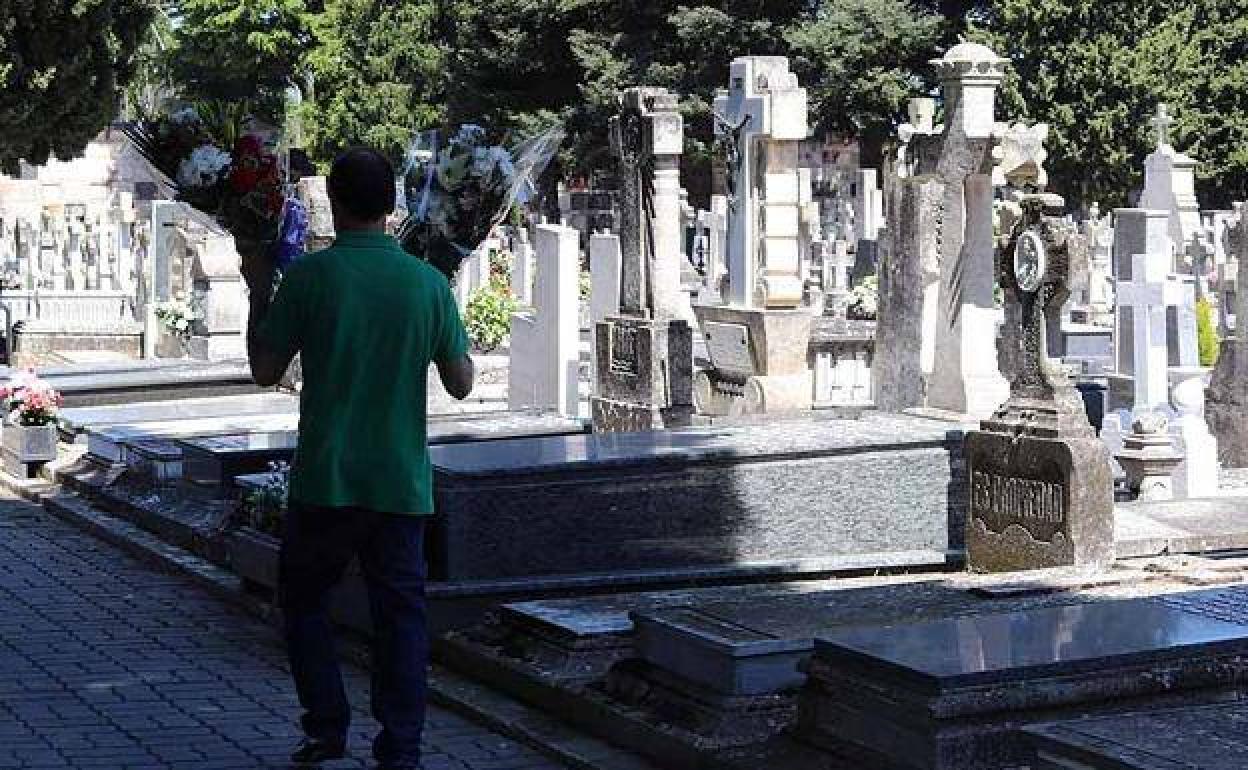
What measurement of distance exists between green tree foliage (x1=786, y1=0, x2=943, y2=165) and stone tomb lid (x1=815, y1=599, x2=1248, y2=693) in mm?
42956

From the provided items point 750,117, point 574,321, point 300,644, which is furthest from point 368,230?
point 750,117

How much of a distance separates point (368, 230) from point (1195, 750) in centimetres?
280

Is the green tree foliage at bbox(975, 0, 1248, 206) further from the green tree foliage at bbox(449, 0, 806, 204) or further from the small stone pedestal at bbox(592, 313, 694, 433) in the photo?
the small stone pedestal at bbox(592, 313, 694, 433)

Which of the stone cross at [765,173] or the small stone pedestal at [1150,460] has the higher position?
the stone cross at [765,173]

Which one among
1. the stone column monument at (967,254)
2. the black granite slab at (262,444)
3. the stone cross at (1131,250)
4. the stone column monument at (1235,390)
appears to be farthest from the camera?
the stone column monument at (1235,390)

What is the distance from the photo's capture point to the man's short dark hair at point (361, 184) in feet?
20.0

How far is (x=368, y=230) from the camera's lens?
20.2 feet

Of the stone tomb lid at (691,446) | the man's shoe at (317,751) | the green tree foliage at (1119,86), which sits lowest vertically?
the man's shoe at (317,751)

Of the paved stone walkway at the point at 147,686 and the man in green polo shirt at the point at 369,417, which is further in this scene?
the paved stone walkway at the point at 147,686

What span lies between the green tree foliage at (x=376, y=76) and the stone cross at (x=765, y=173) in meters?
38.2

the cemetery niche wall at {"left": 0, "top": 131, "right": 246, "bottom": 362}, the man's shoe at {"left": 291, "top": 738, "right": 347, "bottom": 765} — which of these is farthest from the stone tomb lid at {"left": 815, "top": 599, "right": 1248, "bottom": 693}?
the cemetery niche wall at {"left": 0, "top": 131, "right": 246, "bottom": 362}

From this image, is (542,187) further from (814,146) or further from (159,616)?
(159,616)

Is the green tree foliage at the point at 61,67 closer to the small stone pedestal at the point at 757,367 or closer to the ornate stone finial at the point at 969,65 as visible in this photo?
the small stone pedestal at the point at 757,367

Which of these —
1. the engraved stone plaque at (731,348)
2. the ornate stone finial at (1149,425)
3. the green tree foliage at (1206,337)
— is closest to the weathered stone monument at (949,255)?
the ornate stone finial at (1149,425)
